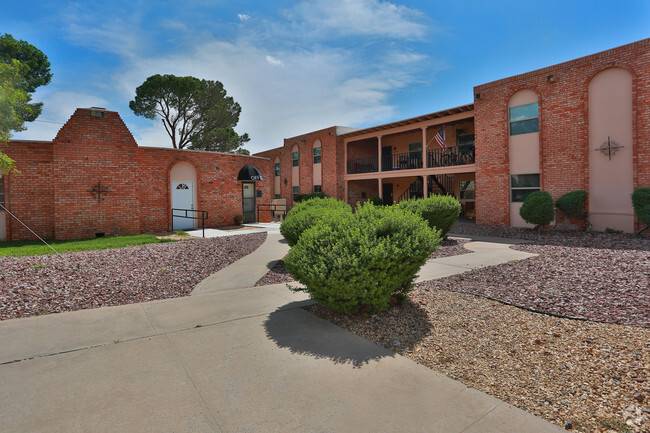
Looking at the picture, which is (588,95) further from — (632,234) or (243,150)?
(243,150)

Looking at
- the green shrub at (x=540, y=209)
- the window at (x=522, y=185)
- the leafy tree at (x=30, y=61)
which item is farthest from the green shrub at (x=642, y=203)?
the leafy tree at (x=30, y=61)

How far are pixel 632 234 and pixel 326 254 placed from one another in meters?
13.3

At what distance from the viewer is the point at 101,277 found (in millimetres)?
6391

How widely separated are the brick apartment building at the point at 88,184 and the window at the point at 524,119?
602 inches

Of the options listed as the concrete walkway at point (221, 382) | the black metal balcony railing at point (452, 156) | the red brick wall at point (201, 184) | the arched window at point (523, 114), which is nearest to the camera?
the concrete walkway at point (221, 382)

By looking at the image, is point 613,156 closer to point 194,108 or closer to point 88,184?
point 88,184

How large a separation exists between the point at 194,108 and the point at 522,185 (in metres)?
28.2

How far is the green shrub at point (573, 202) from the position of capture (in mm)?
12758

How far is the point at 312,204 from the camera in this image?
386 inches

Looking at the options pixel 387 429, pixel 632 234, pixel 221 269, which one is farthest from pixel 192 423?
pixel 632 234

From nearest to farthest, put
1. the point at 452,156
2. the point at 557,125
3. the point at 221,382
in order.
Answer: the point at 221,382 < the point at 557,125 < the point at 452,156

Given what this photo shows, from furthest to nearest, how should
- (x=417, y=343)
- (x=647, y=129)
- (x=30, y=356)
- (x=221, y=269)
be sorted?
(x=647, y=129)
(x=221, y=269)
(x=417, y=343)
(x=30, y=356)

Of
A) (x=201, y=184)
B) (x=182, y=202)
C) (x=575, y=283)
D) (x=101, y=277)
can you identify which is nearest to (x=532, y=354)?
(x=575, y=283)

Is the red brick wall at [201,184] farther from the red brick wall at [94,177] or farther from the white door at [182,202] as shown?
the red brick wall at [94,177]
